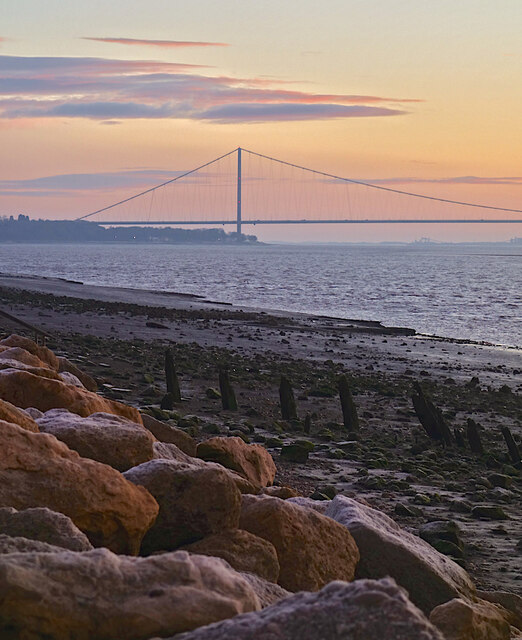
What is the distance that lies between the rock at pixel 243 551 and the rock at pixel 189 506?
11 cm

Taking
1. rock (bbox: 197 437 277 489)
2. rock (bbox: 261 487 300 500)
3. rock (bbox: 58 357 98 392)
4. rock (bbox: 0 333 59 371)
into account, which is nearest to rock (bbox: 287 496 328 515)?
rock (bbox: 261 487 300 500)

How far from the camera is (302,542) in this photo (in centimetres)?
429

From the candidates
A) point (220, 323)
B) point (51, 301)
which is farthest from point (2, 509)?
point (51, 301)

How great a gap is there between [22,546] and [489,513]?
5.51m

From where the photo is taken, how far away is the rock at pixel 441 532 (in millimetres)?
6563

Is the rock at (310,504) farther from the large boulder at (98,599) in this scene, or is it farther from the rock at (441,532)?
the large boulder at (98,599)

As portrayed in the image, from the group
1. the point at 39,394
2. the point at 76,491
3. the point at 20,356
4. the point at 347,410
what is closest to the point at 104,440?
the point at 76,491

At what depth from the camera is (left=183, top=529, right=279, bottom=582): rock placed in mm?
3830

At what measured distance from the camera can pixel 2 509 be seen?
337 cm

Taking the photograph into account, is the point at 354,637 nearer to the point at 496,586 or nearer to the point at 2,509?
the point at 2,509

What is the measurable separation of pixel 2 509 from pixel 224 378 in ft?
28.0

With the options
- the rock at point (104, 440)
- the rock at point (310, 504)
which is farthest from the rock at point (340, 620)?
the rock at point (310, 504)

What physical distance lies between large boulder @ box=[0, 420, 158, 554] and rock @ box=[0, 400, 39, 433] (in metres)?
0.51

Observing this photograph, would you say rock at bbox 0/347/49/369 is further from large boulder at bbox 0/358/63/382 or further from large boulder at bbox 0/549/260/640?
large boulder at bbox 0/549/260/640
